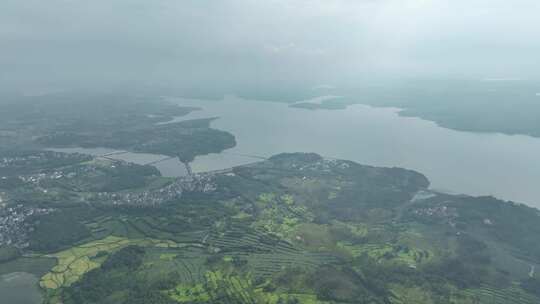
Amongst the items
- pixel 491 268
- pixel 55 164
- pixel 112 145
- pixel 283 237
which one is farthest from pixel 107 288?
pixel 112 145

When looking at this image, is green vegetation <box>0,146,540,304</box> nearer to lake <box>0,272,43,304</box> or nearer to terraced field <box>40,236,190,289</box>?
terraced field <box>40,236,190,289</box>

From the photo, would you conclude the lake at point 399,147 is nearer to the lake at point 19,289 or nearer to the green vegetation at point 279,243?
the green vegetation at point 279,243

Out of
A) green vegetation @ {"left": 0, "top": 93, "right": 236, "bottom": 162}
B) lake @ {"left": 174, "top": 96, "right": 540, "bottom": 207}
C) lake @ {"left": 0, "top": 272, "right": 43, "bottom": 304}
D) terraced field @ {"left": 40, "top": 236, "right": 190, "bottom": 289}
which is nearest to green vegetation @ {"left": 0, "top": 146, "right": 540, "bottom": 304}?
terraced field @ {"left": 40, "top": 236, "right": 190, "bottom": 289}

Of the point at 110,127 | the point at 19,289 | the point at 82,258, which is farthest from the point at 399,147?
the point at 19,289

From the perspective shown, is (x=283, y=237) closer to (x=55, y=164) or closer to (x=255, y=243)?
(x=255, y=243)

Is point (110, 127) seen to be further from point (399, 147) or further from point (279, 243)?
point (279, 243)

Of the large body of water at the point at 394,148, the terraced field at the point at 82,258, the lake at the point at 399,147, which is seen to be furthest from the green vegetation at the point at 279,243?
the lake at the point at 399,147
